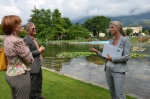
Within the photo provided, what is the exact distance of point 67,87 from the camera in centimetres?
515

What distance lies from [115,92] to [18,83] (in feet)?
5.94

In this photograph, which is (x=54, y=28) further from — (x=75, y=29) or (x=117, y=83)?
(x=117, y=83)

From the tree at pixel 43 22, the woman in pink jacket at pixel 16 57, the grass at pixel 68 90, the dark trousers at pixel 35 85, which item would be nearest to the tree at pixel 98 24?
the tree at pixel 43 22

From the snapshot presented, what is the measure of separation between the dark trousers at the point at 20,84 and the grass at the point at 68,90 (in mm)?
2027

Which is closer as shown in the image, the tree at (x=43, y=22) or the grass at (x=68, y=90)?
the grass at (x=68, y=90)

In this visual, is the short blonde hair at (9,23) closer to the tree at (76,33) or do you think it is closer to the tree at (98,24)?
the tree at (76,33)

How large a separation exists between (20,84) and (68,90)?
106 inches

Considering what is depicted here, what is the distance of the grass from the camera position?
4426 mm

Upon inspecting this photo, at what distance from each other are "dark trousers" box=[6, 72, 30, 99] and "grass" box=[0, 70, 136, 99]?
2.03 meters

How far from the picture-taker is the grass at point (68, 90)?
4.43 m

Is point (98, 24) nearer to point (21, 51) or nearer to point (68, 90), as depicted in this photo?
point (68, 90)

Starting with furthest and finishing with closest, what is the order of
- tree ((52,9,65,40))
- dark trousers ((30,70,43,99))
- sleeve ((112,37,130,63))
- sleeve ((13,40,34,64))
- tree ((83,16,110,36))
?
1. tree ((83,16,110,36))
2. tree ((52,9,65,40))
3. dark trousers ((30,70,43,99))
4. sleeve ((112,37,130,63))
5. sleeve ((13,40,34,64))

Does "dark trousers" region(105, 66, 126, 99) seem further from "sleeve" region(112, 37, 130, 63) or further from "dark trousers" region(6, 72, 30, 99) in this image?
"dark trousers" region(6, 72, 30, 99)

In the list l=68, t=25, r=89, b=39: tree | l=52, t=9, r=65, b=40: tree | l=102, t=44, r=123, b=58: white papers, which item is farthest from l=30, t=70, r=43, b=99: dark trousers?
l=68, t=25, r=89, b=39: tree
